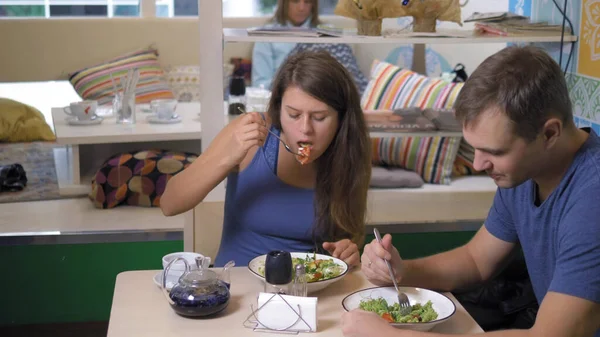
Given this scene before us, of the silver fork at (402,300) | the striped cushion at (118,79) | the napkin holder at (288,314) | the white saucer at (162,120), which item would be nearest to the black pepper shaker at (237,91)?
the white saucer at (162,120)

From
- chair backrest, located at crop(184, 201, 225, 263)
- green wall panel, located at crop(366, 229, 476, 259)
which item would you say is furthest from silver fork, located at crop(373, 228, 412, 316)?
green wall panel, located at crop(366, 229, 476, 259)

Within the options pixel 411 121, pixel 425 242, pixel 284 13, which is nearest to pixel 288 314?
pixel 425 242

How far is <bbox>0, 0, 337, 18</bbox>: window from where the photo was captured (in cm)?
513

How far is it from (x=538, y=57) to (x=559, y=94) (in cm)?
9

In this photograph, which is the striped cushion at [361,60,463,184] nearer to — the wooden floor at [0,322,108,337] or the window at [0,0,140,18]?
the wooden floor at [0,322,108,337]

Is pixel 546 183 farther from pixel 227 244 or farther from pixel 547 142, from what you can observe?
pixel 227 244

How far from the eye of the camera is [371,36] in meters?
3.02

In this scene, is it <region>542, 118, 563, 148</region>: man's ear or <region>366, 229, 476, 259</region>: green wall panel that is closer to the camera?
<region>542, 118, 563, 148</region>: man's ear

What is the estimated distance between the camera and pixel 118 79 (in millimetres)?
4855

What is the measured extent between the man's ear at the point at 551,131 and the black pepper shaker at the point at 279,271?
608mm

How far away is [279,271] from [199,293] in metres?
0.18

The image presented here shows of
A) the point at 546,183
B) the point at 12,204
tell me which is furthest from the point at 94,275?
the point at 546,183

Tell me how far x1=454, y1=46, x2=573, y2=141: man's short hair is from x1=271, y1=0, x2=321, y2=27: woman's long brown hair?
9.96 ft

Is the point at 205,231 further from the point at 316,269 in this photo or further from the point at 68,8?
the point at 68,8
